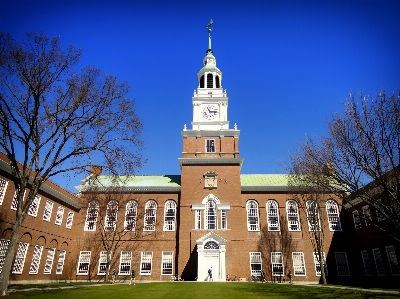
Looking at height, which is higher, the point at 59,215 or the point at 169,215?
the point at 169,215

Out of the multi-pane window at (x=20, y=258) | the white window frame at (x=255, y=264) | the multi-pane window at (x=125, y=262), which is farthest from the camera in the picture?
the multi-pane window at (x=125, y=262)

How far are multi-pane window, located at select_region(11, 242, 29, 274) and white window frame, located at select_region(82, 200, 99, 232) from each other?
310 inches

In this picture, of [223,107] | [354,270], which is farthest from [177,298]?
[223,107]

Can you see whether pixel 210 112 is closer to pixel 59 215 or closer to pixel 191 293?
pixel 59 215

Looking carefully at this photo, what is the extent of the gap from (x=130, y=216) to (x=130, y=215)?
0.11 metres

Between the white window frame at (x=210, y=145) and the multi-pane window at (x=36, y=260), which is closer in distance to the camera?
the multi-pane window at (x=36, y=260)

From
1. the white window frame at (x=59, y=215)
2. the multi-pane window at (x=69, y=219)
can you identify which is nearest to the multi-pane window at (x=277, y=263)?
the multi-pane window at (x=69, y=219)

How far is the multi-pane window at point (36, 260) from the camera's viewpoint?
25594mm

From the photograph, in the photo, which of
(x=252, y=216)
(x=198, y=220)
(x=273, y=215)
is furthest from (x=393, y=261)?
(x=198, y=220)

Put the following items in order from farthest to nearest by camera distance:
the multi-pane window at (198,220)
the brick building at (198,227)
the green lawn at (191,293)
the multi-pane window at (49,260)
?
1. the multi-pane window at (198,220)
2. the brick building at (198,227)
3. the multi-pane window at (49,260)
4. the green lawn at (191,293)

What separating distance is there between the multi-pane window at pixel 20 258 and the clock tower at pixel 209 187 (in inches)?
519

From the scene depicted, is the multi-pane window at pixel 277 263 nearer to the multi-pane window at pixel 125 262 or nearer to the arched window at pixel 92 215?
the multi-pane window at pixel 125 262

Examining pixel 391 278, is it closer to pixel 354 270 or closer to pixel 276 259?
pixel 354 270

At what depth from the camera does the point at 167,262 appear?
30141 mm
